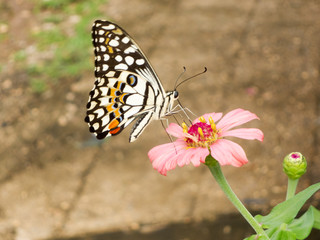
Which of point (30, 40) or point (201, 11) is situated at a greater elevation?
point (30, 40)

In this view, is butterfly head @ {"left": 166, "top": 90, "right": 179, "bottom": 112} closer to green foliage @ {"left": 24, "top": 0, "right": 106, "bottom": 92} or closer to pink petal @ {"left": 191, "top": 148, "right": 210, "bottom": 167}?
pink petal @ {"left": 191, "top": 148, "right": 210, "bottom": 167}

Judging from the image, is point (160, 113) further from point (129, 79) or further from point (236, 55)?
point (236, 55)

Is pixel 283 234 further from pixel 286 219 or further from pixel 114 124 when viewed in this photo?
pixel 114 124

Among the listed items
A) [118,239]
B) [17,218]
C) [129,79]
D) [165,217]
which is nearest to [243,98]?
[165,217]

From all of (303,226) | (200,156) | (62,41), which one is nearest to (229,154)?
(200,156)

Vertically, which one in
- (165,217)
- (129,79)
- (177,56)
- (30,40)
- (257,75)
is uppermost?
(30,40)

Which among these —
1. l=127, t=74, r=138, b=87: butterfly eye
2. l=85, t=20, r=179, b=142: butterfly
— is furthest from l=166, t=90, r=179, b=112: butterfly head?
l=127, t=74, r=138, b=87: butterfly eye

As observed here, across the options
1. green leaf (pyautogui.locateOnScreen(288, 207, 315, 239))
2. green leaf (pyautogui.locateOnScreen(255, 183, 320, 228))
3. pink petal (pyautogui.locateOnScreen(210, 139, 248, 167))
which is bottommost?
green leaf (pyautogui.locateOnScreen(288, 207, 315, 239))
